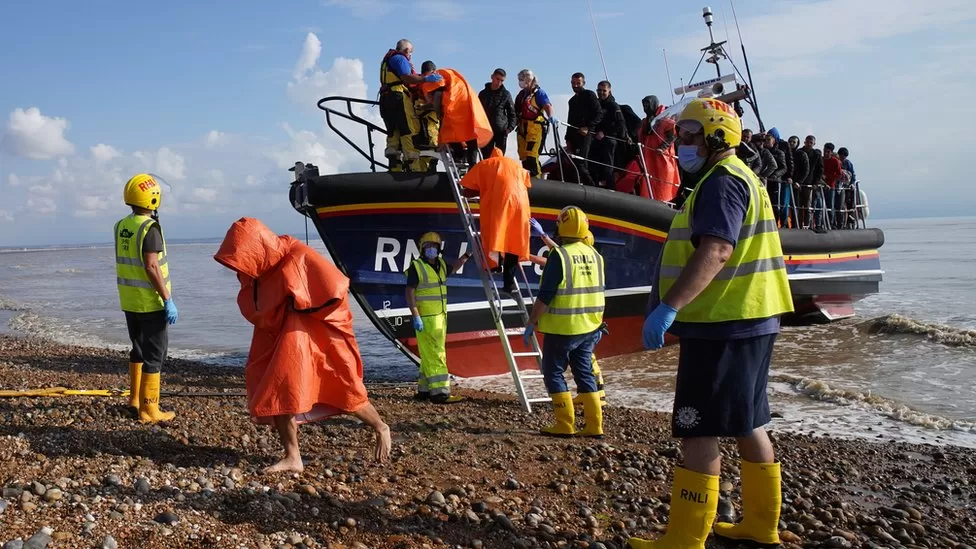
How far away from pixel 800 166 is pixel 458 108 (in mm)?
6473

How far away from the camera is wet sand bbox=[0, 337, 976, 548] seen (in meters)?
2.88

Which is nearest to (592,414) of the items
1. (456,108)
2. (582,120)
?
(456,108)

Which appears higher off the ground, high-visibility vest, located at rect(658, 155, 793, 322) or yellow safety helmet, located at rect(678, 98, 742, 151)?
yellow safety helmet, located at rect(678, 98, 742, 151)

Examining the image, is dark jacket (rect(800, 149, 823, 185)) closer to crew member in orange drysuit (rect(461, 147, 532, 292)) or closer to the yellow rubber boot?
crew member in orange drysuit (rect(461, 147, 532, 292))

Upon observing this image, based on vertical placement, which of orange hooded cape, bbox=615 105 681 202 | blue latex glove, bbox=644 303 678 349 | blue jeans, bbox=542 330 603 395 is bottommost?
blue jeans, bbox=542 330 603 395

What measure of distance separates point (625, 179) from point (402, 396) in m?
3.89

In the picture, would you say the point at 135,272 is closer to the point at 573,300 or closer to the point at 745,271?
the point at 573,300

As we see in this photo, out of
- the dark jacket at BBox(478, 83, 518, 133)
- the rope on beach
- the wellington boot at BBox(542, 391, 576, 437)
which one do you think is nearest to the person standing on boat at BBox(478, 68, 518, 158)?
the dark jacket at BBox(478, 83, 518, 133)

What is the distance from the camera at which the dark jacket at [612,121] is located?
8516 millimetres

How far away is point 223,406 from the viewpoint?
550 centimetres

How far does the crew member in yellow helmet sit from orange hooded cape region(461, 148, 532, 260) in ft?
8.51

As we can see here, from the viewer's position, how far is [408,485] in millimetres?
3588

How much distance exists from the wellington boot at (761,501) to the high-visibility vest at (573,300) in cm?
200

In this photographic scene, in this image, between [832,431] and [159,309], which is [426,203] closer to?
[159,309]
